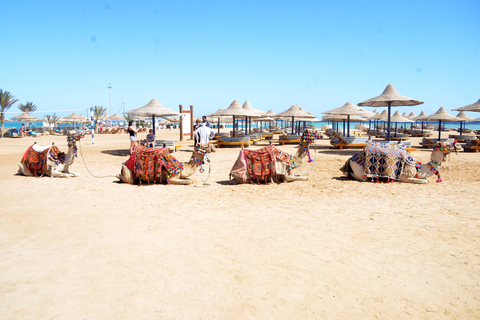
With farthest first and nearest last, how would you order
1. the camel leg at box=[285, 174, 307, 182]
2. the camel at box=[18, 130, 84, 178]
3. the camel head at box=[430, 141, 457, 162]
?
the camel at box=[18, 130, 84, 178]
the camel leg at box=[285, 174, 307, 182]
the camel head at box=[430, 141, 457, 162]

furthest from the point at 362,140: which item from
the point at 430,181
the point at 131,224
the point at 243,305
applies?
the point at 243,305

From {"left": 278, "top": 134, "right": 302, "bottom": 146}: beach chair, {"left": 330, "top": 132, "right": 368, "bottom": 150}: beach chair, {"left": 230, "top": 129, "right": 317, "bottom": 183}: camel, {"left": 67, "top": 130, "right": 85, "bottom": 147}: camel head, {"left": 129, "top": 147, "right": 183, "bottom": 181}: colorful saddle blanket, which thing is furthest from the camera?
{"left": 278, "top": 134, "right": 302, "bottom": 146}: beach chair

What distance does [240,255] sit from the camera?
4.67 m

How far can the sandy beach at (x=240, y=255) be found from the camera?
3471mm

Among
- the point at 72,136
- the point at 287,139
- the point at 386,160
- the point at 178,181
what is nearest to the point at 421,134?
the point at 287,139

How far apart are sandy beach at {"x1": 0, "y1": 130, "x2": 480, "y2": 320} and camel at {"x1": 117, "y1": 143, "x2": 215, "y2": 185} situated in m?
1.04

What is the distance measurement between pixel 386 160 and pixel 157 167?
6.21 m

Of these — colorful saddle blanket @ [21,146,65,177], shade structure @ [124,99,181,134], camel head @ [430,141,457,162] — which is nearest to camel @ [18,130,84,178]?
colorful saddle blanket @ [21,146,65,177]

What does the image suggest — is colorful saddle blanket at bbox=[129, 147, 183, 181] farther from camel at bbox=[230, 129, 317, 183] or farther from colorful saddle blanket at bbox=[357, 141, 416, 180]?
colorful saddle blanket at bbox=[357, 141, 416, 180]

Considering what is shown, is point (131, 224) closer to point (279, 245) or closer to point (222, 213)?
point (222, 213)

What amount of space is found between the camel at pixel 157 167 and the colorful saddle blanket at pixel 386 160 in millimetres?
4471

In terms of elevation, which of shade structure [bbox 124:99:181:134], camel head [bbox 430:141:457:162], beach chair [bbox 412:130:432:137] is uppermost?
shade structure [bbox 124:99:181:134]

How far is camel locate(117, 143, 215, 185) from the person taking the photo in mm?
9298

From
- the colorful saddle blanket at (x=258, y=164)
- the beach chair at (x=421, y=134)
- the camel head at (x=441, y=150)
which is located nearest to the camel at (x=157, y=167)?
the colorful saddle blanket at (x=258, y=164)
